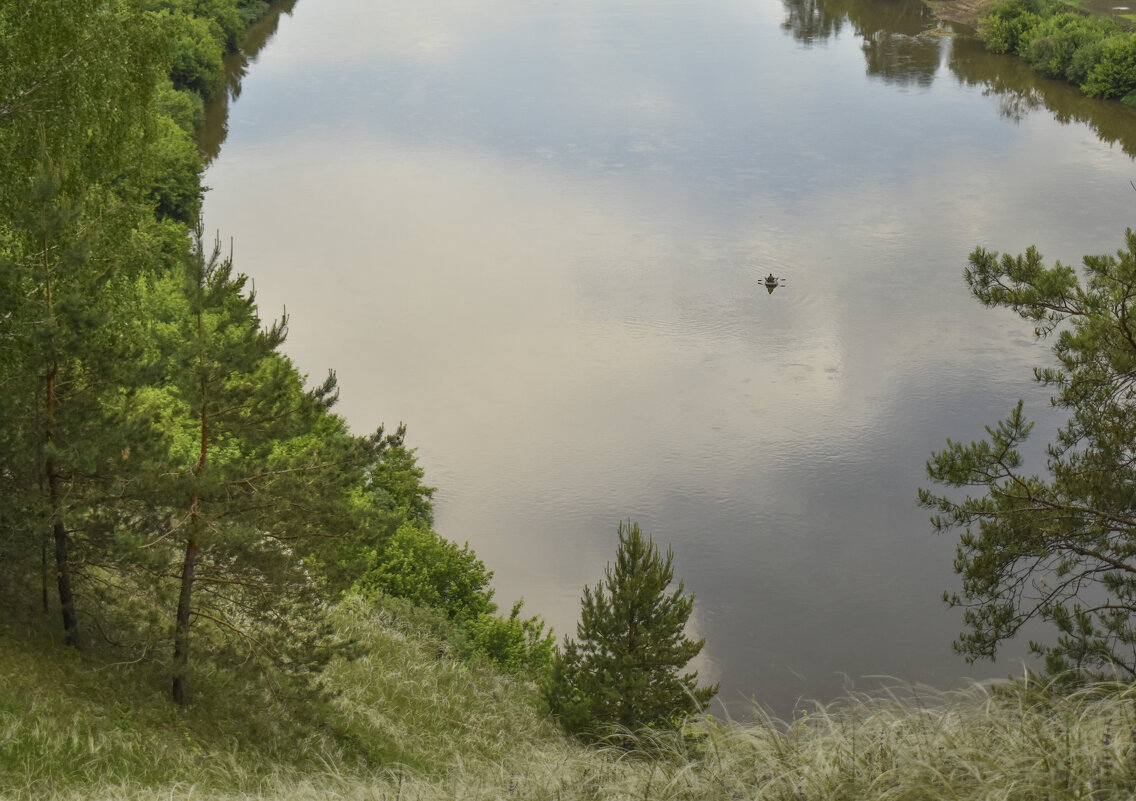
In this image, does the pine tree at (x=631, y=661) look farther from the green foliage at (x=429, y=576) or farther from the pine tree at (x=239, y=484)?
the green foliage at (x=429, y=576)

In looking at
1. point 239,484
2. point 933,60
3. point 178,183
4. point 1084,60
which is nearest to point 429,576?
point 239,484

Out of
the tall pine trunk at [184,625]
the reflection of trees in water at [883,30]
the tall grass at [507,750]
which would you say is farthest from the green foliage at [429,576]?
the reflection of trees in water at [883,30]

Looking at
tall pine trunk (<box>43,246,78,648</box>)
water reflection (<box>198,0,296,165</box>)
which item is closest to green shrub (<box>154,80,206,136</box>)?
water reflection (<box>198,0,296,165</box>)

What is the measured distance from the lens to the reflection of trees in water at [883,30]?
7894cm

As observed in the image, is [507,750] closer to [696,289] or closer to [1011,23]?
[696,289]

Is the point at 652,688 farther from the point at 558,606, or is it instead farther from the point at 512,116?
the point at 512,116

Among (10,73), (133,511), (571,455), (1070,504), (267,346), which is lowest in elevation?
(133,511)

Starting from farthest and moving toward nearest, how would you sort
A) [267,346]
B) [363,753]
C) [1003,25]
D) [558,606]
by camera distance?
1. [1003,25]
2. [558,606]
3. [363,753]
4. [267,346]

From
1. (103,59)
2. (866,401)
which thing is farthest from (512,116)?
(103,59)

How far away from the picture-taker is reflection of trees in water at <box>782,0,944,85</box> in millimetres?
78944

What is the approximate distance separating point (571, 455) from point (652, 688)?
16.9 meters

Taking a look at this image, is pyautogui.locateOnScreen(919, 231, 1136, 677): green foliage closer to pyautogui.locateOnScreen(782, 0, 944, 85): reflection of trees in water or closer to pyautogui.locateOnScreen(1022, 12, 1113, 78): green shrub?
pyautogui.locateOnScreen(782, 0, 944, 85): reflection of trees in water

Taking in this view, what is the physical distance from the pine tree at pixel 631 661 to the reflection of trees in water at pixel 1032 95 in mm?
52322

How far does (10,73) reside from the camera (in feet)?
54.1
